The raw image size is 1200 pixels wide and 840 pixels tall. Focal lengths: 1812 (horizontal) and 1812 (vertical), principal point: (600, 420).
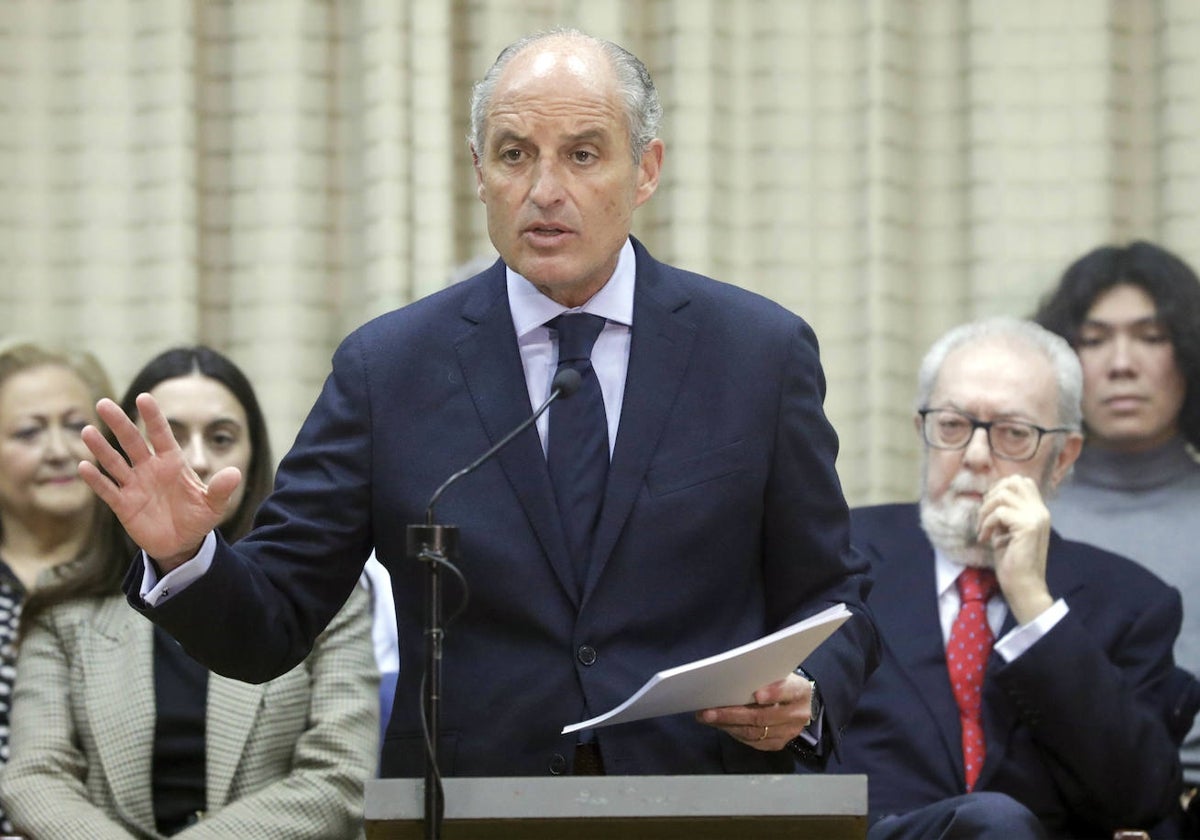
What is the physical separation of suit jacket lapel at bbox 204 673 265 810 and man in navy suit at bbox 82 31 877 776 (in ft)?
3.42

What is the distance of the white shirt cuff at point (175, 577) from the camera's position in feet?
7.27

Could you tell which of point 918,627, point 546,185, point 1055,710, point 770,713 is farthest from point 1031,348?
point 770,713

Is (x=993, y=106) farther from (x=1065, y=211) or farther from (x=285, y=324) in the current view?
(x=285, y=324)

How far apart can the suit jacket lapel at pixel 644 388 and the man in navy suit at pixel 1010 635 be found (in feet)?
3.21

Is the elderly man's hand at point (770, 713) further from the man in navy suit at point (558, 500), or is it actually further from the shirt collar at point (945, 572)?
the shirt collar at point (945, 572)

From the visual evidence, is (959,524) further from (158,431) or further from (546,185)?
(158,431)

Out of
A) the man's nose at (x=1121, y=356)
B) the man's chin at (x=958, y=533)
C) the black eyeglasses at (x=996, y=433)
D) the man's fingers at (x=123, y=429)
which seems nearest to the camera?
the man's fingers at (x=123, y=429)

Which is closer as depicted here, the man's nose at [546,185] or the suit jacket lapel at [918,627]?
the man's nose at [546,185]

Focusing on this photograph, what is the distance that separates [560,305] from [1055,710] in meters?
1.37

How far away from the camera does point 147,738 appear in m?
3.41

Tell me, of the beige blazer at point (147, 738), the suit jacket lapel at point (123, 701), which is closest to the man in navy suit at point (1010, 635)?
the beige blazer at point (147, 738)

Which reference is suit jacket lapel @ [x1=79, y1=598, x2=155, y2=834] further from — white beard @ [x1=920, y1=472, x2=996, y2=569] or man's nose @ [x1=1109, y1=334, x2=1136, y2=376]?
man's nose @ [x1=1109, y1=334, x2=1136, y2=376]

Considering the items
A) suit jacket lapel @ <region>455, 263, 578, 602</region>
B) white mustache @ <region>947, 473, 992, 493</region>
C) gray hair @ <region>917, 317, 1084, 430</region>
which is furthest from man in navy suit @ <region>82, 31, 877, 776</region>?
gray hair @ <region>917, 317, 1084, 430</region>

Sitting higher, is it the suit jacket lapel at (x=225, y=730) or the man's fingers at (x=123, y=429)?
the man's fingers at (x=123, y=429)
